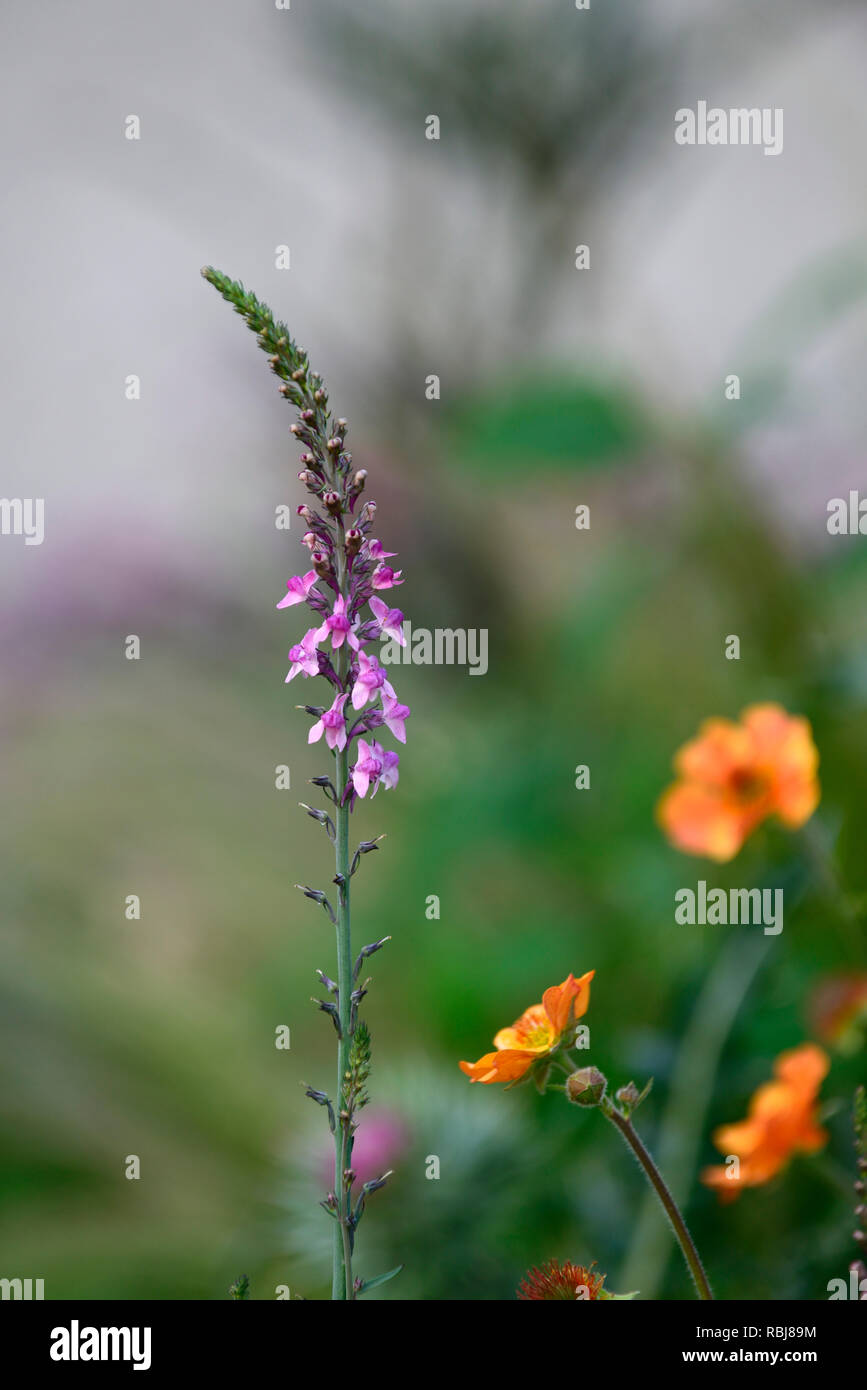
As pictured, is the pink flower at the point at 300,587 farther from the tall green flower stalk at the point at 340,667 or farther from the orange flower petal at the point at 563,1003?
the orange flower petal at the point at 563,1003

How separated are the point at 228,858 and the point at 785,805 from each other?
2.72ft

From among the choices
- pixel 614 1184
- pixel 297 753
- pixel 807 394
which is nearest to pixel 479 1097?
pixel 614 1184

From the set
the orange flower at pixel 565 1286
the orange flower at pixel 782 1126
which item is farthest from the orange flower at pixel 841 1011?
the orange flower at pixel 565 1286

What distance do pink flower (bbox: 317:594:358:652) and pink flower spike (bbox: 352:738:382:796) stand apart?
2cm

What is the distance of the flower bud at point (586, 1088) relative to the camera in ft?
0.84

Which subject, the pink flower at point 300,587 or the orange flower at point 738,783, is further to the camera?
the orange flower at point 738,783

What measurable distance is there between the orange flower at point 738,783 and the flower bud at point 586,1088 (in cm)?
20

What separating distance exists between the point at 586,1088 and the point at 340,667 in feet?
0.37

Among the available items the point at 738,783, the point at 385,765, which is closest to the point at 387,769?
the point at 385,765

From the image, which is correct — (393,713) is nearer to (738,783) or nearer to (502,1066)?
(502,1066)

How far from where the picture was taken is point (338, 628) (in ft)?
0.91

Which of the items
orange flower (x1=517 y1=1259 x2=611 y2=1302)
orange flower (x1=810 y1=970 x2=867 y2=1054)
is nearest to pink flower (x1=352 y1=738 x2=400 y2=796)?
orange flower (x1=517 y1=1259 x2=611 y2=1302)

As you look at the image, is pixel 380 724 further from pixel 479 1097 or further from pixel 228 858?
pixel 228 858

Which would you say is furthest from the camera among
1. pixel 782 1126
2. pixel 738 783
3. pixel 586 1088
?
pixel 738 783
